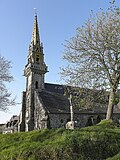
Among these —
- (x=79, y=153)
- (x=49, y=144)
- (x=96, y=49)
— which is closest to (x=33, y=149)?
(x=49, y=144)

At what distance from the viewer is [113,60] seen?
747 inches

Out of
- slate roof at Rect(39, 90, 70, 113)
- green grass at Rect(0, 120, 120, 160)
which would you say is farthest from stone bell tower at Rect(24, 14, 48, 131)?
green grass at Rect(0, 120, 120, 160)

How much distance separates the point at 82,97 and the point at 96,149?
12.9 meters

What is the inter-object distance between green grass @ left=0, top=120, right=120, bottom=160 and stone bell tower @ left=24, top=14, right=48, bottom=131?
133 feet

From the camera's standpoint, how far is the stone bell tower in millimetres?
50531

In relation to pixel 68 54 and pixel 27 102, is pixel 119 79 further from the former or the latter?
pixel 27 102

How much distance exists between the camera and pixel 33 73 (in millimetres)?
54781

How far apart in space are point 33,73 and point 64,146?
4757cm

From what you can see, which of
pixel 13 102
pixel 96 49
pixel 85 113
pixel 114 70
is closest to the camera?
pixel 114 70

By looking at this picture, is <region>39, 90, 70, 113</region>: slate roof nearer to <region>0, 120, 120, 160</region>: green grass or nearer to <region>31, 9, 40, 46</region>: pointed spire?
<region>31, 9, 40, 46</region>: pointed spire

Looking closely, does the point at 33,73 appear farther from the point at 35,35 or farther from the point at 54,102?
the point at 35,35

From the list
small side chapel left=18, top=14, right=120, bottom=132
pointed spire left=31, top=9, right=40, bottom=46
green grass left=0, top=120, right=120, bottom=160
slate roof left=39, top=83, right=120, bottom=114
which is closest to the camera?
green grass left=0, top=120, right=120, bottom=160

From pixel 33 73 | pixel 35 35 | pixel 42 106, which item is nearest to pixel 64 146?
pixel 42 106

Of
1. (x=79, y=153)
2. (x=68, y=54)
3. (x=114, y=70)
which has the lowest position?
(x=79, y=153)
